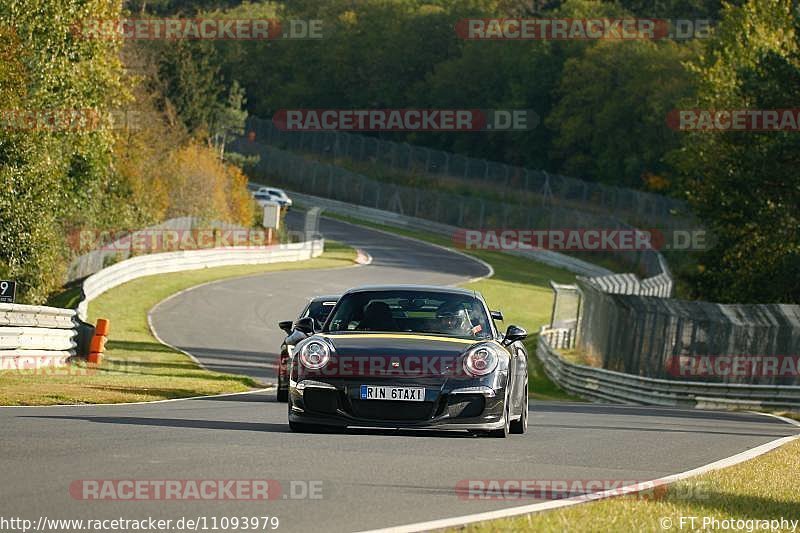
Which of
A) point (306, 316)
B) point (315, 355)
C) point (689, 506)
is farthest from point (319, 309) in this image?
point (689, 506)

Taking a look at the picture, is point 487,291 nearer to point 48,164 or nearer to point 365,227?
point 48,164

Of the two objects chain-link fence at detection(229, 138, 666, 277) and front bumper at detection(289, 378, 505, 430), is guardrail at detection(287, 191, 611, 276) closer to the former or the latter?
chain-link fence at detection(229, 138, 666, 277)

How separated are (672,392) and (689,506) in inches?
803

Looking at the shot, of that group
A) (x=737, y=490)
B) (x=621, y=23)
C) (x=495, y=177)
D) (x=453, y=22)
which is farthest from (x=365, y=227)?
(x=737, y=490)

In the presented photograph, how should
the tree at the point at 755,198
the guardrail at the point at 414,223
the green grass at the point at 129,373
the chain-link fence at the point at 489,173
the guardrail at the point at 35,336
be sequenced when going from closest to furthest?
the green grass at the point at 129,373 → the guardrail at the point at 35,336 → the tree at the point at 755,198 → the guardrail at the point at 414,223 → the chain-link fence at the point at 489,173

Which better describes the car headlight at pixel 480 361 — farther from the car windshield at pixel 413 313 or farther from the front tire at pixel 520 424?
the front tire at pixel 520 424

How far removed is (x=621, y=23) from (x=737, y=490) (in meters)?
104

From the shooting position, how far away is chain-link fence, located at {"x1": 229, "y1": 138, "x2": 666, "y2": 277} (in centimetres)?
7944

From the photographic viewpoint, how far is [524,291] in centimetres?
6550

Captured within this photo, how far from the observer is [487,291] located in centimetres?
6316

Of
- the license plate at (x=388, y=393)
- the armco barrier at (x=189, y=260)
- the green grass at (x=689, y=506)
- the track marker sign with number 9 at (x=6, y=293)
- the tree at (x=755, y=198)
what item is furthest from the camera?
the tree at (x=755, y=198)

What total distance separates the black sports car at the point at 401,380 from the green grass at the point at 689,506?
91.1 inches

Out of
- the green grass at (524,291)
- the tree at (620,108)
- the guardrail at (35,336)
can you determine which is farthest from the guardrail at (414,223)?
the guardrail at (35,336)

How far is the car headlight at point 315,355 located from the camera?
13211 mm
